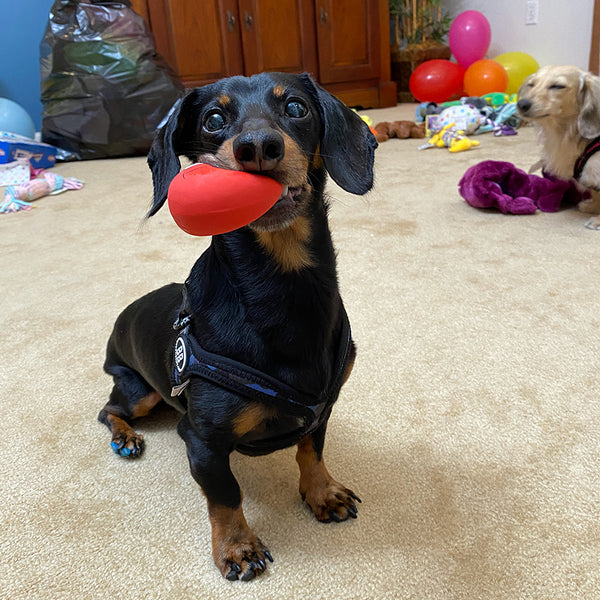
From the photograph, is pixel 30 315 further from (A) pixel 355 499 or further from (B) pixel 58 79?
(B) pixel 58 79

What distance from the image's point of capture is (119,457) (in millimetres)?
1245

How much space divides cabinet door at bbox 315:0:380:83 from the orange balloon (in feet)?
3.66

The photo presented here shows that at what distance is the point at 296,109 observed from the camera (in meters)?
0.93

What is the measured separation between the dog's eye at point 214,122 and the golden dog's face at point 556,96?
210cm

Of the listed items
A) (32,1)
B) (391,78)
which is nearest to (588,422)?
(32,1)

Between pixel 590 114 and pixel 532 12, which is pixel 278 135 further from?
pixel 532 12

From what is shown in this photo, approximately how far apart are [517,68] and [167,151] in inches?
192

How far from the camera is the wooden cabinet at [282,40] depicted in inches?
188

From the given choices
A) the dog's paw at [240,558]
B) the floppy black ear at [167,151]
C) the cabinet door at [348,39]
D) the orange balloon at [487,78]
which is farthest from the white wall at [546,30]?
the dog's paw at [240,558]

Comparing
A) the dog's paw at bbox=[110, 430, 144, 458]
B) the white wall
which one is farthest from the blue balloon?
the white wall

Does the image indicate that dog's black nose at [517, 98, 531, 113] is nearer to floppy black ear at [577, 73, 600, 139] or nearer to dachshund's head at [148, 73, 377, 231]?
floppy black ear at [577, 73, 600, 139]

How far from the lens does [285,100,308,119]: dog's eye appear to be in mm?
921

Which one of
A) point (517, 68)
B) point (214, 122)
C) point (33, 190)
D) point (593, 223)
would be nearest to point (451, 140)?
point (593, 223)

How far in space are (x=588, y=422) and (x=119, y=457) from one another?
3.38 ft
